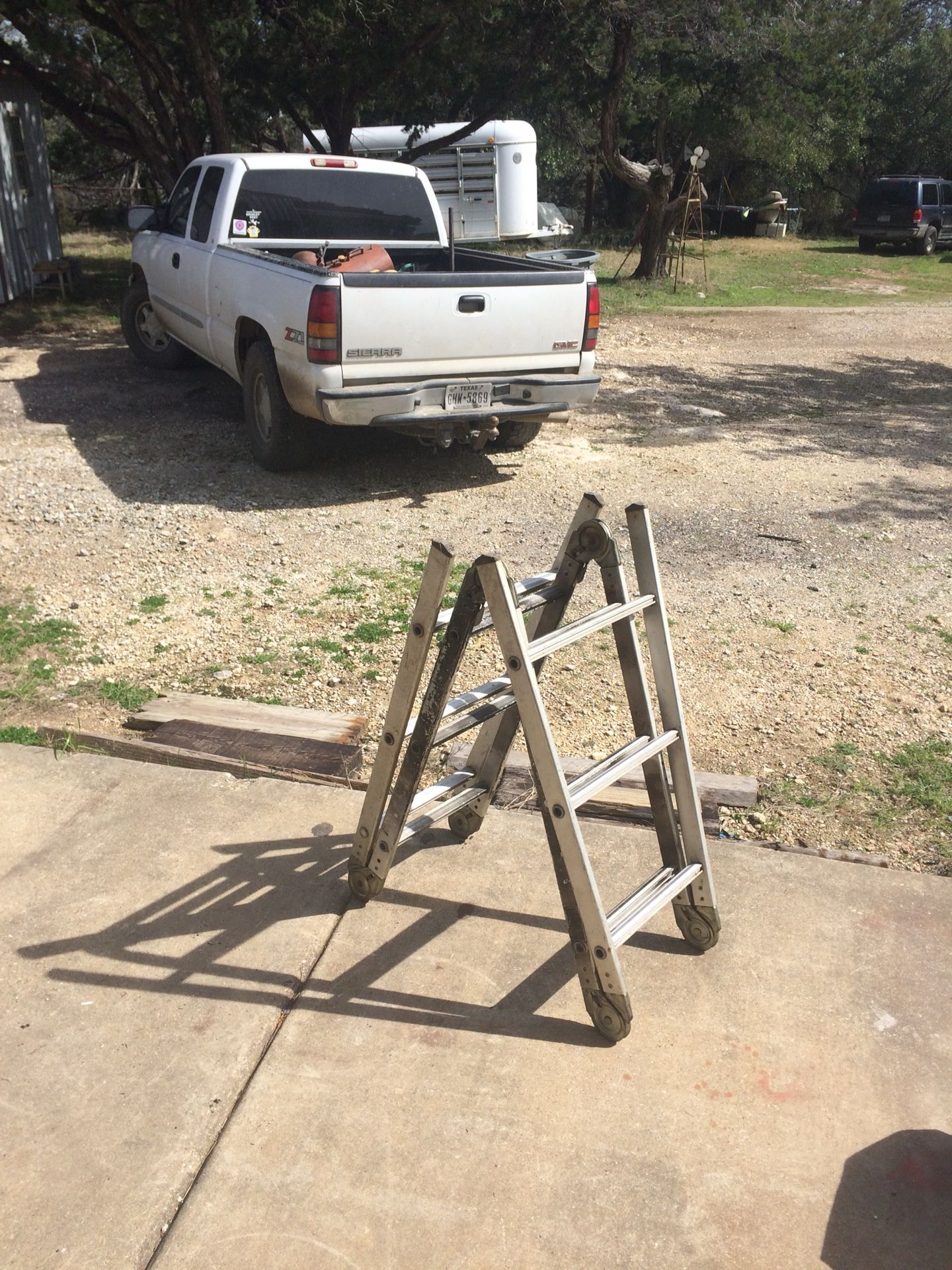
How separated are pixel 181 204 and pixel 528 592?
7361mm

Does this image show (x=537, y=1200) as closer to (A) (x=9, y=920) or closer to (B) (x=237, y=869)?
(B) (x=237, y=869)

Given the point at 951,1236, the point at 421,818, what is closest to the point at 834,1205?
the point at 951,1236

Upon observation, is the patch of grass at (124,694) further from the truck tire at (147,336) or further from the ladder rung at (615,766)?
the truck tire at (147,336)

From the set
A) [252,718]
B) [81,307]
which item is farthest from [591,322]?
[81,307]

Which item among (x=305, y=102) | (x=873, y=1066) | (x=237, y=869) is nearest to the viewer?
(x=873, y=1066)

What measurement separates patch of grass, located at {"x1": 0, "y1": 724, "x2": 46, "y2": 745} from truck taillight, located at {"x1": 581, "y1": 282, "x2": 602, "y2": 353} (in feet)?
15.1

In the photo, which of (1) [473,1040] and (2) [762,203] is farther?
(2) [762,203]

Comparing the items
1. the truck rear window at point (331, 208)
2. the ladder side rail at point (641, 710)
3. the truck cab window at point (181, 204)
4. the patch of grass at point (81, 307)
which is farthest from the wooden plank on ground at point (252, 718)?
the patch of grass at point (81, 307)

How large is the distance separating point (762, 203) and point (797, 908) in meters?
31.8

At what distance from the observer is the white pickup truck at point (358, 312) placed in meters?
6.80

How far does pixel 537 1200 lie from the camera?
2467 millimetres

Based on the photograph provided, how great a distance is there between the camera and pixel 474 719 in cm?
328

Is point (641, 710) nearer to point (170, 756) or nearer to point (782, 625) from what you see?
point (170, 756)

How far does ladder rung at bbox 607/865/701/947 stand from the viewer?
295cm
